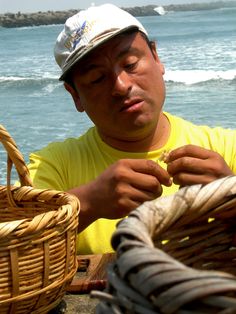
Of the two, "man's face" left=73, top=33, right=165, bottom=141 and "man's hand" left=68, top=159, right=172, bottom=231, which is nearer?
"man's hand" left=68, top=159, right=172, bottom=231

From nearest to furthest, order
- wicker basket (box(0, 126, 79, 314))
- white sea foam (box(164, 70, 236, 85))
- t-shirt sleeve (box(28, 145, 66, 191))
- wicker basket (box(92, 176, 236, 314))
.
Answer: wicker basket (box(92, 176, 236, 314)) < wicker basket (box(0, 126, 79, 314)) < t-shirt sleeve (box(28, 145, 66, 191)) < white sea foam (box(164, 70, 236, 85))

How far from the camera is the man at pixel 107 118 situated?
1591mm

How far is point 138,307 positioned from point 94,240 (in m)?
1.16

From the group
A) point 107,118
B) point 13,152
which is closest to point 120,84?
point 107,118

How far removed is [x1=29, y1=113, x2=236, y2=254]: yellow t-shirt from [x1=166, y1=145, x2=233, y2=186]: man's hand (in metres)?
0.49

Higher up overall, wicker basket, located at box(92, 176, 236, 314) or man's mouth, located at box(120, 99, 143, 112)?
wicker basket, located at box(92, 176, 236, 314)

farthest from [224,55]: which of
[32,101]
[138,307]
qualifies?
[138,307]

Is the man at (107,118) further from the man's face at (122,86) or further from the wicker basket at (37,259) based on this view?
the wicker basket at (37,259)

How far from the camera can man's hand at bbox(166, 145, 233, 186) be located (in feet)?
3.85

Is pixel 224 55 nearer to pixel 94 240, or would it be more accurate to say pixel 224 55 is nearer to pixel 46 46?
pixel 46 46

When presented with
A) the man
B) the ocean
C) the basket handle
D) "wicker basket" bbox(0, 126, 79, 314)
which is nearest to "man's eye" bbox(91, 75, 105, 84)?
the man

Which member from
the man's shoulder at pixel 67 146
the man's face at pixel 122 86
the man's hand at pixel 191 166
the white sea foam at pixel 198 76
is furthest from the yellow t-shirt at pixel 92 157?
the white sea foam at pixel 198 76

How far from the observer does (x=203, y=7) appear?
2360 inches

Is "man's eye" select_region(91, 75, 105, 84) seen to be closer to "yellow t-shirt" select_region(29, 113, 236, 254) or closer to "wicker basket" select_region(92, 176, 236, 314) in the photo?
"yellow t-shirt" select_region(29, 113, 236, 254)
